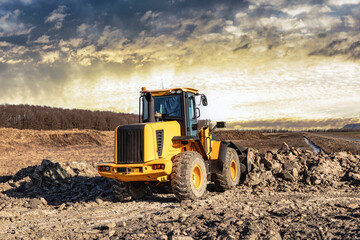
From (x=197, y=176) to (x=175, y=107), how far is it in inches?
81.2

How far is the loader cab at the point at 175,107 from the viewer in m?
9.35

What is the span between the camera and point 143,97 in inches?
395

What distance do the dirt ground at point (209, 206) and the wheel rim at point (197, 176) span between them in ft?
1.53

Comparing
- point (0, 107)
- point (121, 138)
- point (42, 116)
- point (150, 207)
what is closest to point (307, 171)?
point (150, 207)

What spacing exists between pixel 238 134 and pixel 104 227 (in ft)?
180

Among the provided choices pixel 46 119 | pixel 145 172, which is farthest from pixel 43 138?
pixel 145 172

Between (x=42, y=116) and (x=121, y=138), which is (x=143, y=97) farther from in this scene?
(x=42, y=116)

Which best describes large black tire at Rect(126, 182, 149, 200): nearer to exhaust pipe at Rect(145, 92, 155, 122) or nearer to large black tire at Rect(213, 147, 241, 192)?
exhaust pipe at Rect(145, 92, 155, 122)

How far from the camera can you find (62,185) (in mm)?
12320

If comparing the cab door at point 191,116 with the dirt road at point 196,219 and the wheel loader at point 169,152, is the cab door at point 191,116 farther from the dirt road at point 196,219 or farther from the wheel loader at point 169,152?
the dirt road at point 196,219

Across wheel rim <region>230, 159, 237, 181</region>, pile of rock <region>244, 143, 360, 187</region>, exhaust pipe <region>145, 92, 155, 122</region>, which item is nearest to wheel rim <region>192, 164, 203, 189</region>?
exhaust pipe <region>145, 92, 155, 122</region>

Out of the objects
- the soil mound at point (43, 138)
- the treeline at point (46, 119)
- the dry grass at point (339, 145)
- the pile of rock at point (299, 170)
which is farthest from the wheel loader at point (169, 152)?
the treeline at point (46, 119)

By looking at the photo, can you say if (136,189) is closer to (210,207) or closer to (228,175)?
(210,207)

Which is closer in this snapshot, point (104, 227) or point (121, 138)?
point (104, 227)
